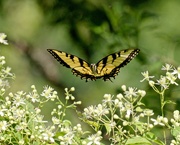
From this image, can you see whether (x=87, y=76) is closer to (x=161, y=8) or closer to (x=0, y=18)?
(x=0, y=18)

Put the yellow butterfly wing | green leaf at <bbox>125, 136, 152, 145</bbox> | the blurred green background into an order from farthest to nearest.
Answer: the blurred green background
the yellow butterfly wing
green leaf at <bbox>125, 136, 152, 145</bbox>

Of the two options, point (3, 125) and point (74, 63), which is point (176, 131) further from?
point (74, 63)

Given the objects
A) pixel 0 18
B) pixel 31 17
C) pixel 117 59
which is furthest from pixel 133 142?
pixel 31 17

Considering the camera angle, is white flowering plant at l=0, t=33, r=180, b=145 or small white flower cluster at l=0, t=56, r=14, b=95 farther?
small white flower cluster at l=0, t=56, r=14, b=95

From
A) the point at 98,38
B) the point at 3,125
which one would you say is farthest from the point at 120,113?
the point at 98,38

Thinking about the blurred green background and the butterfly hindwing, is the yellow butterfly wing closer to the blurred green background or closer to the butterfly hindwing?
the butterfly hindwing

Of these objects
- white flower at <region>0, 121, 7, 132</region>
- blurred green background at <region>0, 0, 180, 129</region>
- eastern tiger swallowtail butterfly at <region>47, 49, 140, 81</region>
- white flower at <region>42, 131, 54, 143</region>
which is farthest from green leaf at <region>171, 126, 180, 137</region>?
blurred green background at <region>0, 0, 180, 129</region>

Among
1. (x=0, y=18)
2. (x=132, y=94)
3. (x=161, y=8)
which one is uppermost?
(x=161, y=8)
